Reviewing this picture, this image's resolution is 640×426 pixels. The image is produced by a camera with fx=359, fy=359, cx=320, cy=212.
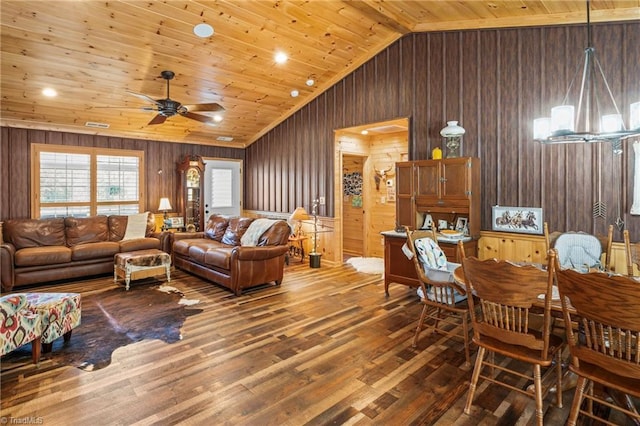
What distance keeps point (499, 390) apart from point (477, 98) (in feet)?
12.2

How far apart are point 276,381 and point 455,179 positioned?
3.35 meters

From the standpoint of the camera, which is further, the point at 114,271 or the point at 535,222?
the point at 114,271

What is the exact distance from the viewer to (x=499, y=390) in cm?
262

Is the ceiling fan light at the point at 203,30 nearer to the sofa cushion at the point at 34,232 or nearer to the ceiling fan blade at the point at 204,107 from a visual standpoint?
the ceiling fan blade at the point at 204,107

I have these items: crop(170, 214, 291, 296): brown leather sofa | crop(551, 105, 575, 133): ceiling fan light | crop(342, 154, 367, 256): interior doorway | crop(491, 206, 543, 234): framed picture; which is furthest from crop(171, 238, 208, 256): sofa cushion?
crop(551, 105, 575, 133): ceiling fan light

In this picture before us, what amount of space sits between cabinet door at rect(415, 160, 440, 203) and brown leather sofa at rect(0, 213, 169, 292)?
4.69 meters

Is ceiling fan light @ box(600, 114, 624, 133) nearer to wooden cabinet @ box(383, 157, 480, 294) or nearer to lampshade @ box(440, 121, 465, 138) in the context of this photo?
wooden cabinet @ box(383, 157, 480, 294)

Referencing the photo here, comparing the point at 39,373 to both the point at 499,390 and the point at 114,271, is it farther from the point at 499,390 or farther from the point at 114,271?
the point at 499,390

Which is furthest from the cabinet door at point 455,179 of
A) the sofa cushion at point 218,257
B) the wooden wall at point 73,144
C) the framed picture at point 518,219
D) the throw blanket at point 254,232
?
the wooden wall at point 73,144

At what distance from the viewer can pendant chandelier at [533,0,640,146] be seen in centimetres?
256

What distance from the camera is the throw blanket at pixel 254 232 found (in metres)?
5.47

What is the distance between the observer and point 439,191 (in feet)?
16.0

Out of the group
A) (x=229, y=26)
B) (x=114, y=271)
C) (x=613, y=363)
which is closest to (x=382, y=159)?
(x=229, y=26)

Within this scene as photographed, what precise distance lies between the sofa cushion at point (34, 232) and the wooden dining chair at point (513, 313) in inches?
252
